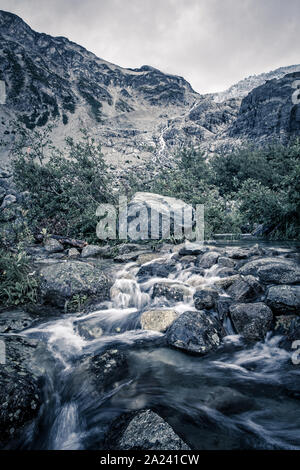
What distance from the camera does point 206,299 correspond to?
4.65 metres

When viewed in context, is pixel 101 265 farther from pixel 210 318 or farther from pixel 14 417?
pixel 14 417

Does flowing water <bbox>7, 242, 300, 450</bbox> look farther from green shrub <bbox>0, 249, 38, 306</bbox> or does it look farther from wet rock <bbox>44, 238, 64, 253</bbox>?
wet rock <bbox>44, 238, 64, 253</bbox>

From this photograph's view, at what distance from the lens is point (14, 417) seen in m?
2.43

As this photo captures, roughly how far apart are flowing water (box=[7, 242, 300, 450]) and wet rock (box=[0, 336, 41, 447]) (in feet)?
0.44

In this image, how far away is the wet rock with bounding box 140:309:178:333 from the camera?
4345mm

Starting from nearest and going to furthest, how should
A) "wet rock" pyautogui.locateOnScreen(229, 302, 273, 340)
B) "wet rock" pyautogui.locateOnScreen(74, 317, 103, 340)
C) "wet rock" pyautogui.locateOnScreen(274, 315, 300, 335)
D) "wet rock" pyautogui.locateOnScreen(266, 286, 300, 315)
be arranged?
"wet rock" pyautogui.locateOnScreen(274, 315, 300, 335) → "wet rock" pyautogui.locateOnScreen(229, 302, 273, 340) → "wet rock" pyautogui.locateOnScreen(266, 286, 300, 315) → "wet rock" pyautogui.locateOnScreen(74, 317, 103, 340)

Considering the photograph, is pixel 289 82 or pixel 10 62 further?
pixel 10 62

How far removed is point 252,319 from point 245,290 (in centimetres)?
88

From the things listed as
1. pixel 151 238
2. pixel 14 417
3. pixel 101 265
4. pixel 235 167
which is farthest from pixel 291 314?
pixel 235 167

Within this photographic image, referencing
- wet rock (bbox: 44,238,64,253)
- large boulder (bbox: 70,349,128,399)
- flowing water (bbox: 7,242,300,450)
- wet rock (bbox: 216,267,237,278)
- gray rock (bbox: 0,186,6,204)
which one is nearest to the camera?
flowing water (bbox: 7,242,300,450)

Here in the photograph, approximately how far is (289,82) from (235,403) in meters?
82.3

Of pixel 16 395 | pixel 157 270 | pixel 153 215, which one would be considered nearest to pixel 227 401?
pixel 16 395

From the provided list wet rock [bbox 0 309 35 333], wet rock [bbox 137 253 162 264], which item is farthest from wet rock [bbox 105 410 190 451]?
wet rock [bbox 137 253 162 264]

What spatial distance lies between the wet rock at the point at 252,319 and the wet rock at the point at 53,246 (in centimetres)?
748
